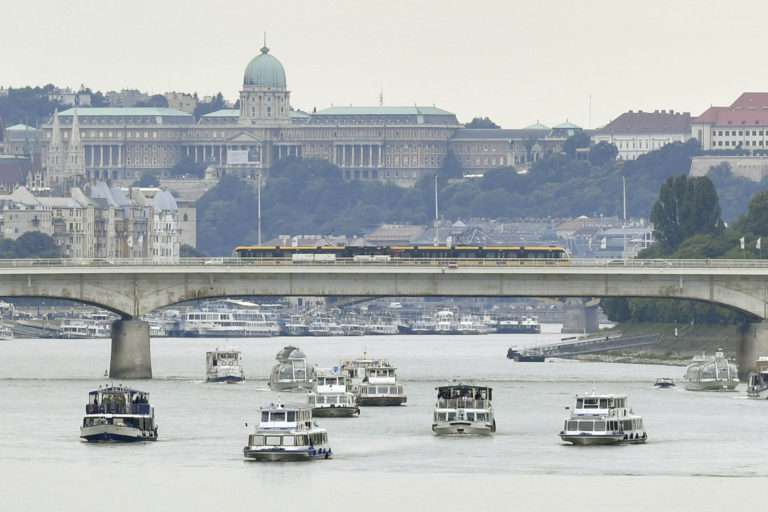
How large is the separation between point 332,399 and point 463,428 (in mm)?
13194

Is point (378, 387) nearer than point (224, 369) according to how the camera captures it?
Yes

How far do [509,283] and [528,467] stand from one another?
56.9 metres

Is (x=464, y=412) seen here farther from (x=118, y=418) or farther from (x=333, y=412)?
(x=118, y=418)

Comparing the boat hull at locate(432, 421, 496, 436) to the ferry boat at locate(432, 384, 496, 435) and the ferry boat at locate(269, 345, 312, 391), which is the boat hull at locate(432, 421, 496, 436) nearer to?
the ferry boat at locate(432, 384, 496, 435)

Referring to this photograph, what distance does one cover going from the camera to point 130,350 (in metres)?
187

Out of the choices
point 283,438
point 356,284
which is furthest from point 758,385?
point 283,438

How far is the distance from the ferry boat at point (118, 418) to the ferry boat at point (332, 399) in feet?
46.1

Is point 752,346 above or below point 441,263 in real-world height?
below

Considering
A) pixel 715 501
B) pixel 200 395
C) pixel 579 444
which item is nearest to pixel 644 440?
pixel 579 444

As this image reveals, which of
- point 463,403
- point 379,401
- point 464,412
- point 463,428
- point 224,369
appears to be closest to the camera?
point 463,428

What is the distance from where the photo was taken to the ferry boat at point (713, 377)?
17838 centimetres

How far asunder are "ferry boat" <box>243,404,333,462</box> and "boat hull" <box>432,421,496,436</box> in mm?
Answer: 11792

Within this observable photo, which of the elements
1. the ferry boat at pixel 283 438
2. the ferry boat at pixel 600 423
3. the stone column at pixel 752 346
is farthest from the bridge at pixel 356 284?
the ferry boat at pixel 283 438

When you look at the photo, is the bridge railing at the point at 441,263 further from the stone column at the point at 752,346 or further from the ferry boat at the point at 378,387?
the ferry boat at the point at 378,387
